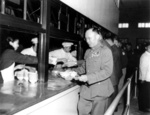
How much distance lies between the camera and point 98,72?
2041 millimetres

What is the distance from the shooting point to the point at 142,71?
13.5 ft

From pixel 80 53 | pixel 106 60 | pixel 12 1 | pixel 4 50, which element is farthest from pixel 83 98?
pixel 12 1

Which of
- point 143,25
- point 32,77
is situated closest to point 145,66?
point 32,77

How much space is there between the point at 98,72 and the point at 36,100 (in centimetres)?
75

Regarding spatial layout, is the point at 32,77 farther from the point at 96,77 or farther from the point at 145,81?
the point at 145,81

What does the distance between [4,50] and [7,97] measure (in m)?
1.04

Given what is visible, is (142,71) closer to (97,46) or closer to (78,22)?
(78,22)

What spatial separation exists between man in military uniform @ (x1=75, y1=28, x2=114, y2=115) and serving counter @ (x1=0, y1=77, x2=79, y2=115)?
22cm

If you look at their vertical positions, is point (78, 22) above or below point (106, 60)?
above

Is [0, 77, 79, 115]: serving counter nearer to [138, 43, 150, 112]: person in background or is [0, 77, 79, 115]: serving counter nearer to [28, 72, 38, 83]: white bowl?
[28, 72, 38, 83]: white bowl

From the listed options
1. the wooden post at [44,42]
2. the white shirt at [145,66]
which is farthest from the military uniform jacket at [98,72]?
the white shirt at [145,66]

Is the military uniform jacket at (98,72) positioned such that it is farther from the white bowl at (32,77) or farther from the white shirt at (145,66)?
the white shirt at (145,66)

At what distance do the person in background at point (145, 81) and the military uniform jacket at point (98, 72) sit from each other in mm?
2173

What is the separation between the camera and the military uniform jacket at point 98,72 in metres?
2.04
